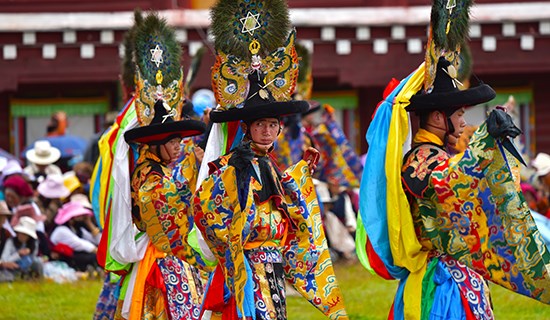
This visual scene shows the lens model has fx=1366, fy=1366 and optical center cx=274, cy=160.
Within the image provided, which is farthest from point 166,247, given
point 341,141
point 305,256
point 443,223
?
point 341,141

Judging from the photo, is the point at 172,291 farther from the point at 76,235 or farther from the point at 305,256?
the point at 76,235

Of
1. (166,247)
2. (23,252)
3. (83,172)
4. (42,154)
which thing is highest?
(166,247)

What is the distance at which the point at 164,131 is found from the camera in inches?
308

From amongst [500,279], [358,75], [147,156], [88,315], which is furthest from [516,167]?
[358,75]

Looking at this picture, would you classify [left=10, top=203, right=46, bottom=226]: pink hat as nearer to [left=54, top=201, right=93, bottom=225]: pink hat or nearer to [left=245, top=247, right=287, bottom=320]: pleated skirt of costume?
[left=54, top=201, right=93, bottom=225]: pink hat

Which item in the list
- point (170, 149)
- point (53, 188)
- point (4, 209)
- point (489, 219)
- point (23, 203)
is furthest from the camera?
point (53, 188)

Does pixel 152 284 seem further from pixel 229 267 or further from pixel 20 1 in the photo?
pixel 20 1

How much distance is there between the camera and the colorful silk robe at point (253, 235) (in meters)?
6.61

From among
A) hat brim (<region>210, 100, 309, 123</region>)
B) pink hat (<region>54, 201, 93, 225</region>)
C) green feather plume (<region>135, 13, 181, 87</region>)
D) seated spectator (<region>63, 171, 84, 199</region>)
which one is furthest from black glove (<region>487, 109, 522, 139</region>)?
seated spectator (<region>63, 171, 84, 199</region>)

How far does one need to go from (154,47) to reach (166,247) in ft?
4.04

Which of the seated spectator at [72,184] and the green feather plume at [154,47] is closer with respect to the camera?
the green feather plume at [154,47]

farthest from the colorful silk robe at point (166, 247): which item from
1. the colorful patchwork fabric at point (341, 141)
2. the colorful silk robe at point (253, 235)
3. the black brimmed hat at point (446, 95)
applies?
the colorful patchwork fabric at point (341, 141)

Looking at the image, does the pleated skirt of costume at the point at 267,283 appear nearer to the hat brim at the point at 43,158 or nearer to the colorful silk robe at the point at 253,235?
the colorful silk robe at the point at 253,235

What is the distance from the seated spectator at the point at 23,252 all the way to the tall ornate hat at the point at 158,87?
3.50m
